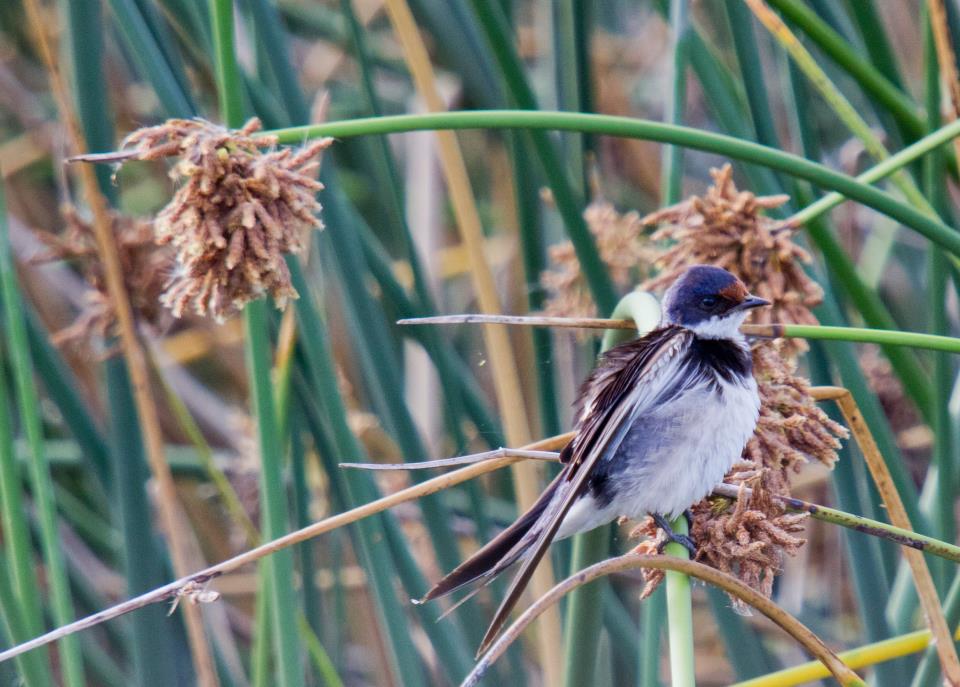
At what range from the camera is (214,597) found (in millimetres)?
1158

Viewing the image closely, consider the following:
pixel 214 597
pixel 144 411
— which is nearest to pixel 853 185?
pixel 214 597

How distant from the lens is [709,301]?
163 cm

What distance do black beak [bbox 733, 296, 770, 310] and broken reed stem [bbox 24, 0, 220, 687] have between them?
91 cm

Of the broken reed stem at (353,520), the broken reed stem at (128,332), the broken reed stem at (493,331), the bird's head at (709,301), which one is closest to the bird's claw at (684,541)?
the broken reed stem at (353,520)

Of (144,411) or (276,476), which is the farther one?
(144,411)

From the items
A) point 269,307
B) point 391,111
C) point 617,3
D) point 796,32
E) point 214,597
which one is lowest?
point 214,597

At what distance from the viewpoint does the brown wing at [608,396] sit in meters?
1.35

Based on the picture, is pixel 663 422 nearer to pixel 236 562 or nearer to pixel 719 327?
pixel 719 327

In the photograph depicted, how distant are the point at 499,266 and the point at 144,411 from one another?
1983 mm

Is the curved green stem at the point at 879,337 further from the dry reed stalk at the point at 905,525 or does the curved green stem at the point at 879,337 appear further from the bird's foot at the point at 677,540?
the bird's foot at the point at 677,540

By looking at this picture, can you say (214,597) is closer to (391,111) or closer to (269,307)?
(269,307)

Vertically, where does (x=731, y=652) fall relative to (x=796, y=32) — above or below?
below

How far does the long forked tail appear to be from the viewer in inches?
51.3

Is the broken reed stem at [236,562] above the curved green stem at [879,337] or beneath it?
beneath
